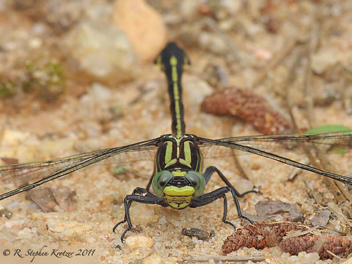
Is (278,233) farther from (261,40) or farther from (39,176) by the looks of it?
(261,40)

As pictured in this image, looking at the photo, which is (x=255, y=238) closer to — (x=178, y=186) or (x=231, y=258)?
(x=231, y=258)

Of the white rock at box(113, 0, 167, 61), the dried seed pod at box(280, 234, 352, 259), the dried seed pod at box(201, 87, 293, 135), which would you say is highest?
the white rock at box(113, 0, 167, 61)

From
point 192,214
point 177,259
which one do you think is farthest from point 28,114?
point 177,259

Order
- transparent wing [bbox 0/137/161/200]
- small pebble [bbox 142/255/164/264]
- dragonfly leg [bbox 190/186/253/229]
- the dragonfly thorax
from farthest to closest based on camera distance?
transparent wing [bbox 0/137/161/200] → the dragonfly thorax → dragonfly leg [bbox 190/186/253/229] → small pebble [bbox 142/255/164/264]

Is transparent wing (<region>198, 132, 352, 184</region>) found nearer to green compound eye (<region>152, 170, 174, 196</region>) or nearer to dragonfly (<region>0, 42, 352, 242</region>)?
dragonfly (<region>0, 42, 352, 242</region>)


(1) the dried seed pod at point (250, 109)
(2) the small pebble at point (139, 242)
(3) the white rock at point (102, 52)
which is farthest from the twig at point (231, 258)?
(3) the white rock at point (102, 52)

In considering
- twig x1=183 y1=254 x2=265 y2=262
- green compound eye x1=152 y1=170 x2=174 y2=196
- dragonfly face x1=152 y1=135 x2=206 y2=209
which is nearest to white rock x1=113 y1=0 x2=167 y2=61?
dragonfly face x1=152 y1=135 x2=206 y2=209
